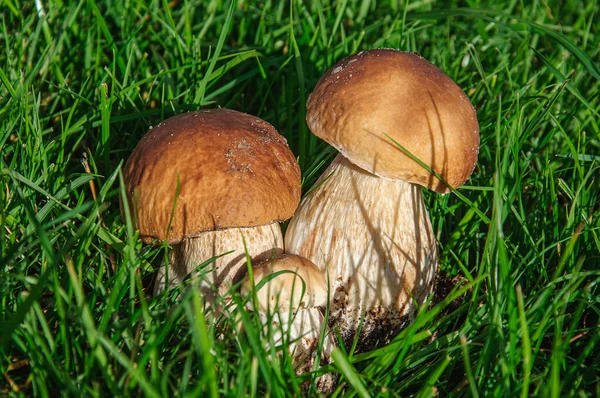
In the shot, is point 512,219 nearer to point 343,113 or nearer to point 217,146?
point 343,113

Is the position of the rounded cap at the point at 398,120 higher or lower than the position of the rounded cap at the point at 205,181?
higher

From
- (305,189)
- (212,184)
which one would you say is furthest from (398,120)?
(305,189)

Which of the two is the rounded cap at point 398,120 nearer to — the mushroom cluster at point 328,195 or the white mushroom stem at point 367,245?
the mushroom cluster at point 328,195

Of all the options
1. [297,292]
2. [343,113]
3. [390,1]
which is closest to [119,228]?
[297,292]

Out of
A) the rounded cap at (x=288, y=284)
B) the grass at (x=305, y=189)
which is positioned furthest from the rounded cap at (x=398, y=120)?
the rounded cap at (x=288, y=284)

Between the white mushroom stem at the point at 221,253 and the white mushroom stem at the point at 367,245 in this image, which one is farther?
the white mushroom stem at the point at 367,245

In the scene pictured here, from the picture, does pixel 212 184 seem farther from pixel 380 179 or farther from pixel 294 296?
pixel 380 179

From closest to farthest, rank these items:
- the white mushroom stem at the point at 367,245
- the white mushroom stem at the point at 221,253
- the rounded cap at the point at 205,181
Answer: the rounded cap at the point at 205,181, the white mushroom stem at the point at 221,253, the white mushroom stem at the point at 367,245
